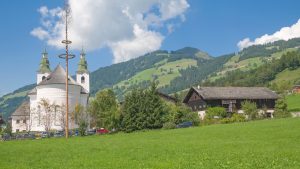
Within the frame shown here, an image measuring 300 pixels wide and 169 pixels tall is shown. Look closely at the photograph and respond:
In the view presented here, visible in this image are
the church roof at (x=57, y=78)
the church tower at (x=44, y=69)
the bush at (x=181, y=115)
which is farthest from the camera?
the church tower at (x=44, y=69)

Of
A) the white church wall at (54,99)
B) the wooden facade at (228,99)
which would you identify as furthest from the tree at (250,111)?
the white church wall at (54,99)

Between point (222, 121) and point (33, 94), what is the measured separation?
60.6m

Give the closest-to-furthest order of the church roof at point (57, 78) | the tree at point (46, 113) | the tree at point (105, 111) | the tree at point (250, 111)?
the tree at point (105, 111) → the tree at point (250, 111) → the tree at point (46, 113) → the church roof at point (57, 78)

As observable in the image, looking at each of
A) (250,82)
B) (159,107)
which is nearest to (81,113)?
(159,107)

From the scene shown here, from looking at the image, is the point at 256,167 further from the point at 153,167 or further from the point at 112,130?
the point at 112,130

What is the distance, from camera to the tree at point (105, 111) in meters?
Result: 63.4

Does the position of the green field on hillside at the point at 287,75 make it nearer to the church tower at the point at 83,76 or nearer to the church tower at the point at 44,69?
the church tower at the point at 83,76

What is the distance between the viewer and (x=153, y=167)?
55.9 ft

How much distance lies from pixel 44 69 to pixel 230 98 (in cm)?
6082

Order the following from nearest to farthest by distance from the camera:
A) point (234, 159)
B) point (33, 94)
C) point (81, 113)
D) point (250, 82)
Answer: point (234, 159) → point (81, 113) → point (33, 94) → point (250, 82)

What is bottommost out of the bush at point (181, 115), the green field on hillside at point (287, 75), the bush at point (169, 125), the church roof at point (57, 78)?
the bush at point (169, 125)

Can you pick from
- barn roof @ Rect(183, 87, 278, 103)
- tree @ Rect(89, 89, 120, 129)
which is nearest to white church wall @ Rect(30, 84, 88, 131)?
tree @ Rect(89, 89, 120, 129)

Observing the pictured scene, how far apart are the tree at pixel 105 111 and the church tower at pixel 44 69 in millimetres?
49424

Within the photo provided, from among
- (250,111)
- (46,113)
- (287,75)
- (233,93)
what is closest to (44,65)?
(46,113)
